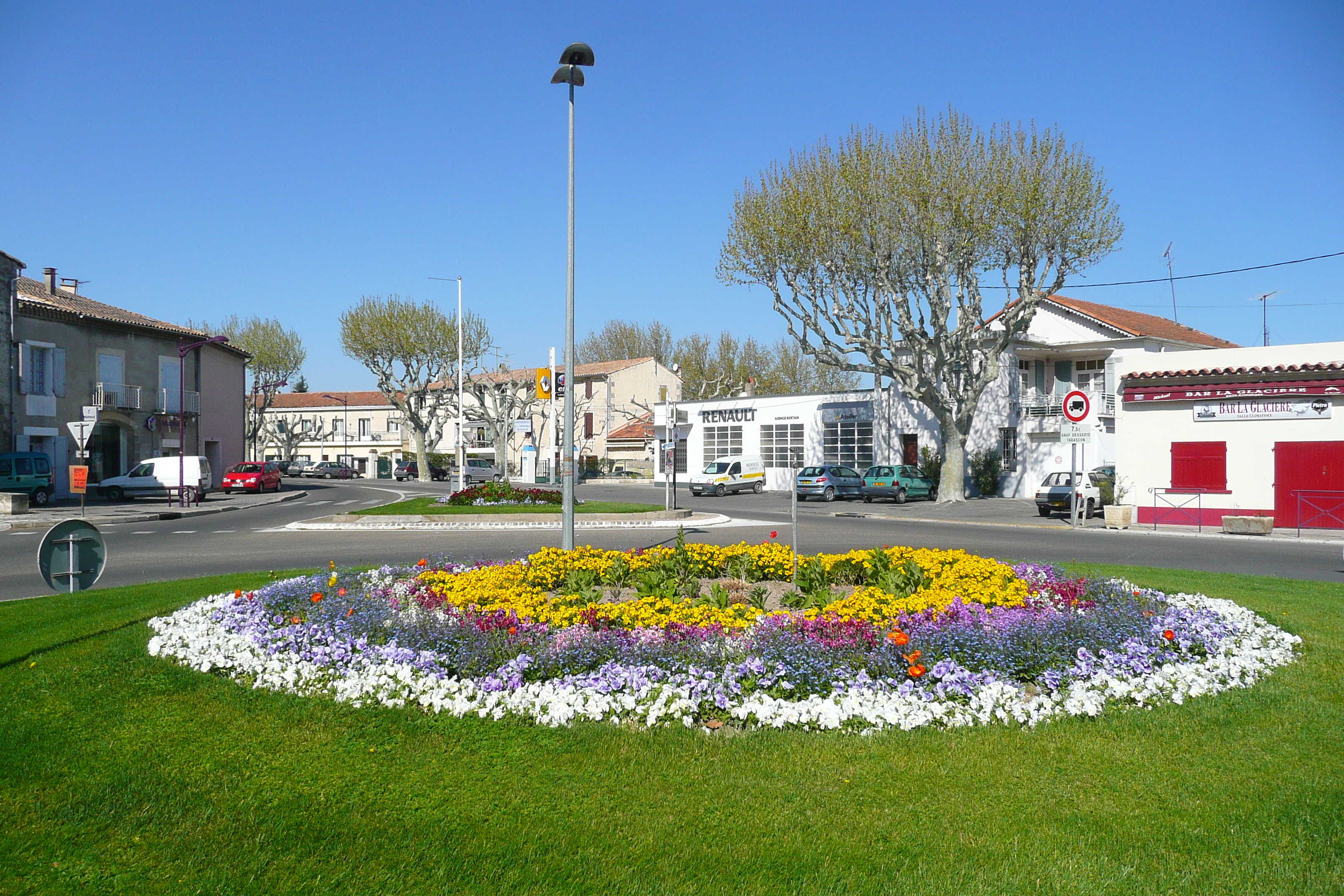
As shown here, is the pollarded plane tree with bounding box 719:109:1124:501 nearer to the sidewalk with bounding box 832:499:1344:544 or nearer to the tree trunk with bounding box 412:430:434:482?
the sidewalk with bounding box 832:499:1344:544

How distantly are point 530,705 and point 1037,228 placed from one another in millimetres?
30177

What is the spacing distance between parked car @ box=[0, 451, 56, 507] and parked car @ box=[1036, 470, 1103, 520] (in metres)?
33.9

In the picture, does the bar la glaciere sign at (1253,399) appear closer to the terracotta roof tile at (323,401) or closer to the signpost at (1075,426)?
the signpost at (1075,426)

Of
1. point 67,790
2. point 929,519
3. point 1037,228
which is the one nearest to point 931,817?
Answer: point 67,790

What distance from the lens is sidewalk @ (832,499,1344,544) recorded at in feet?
75.2

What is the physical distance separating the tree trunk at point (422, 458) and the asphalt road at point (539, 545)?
112 feet

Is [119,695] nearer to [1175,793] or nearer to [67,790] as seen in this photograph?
[67,790]

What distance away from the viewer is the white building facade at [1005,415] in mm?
42469

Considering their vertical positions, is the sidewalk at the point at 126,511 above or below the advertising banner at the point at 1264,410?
below

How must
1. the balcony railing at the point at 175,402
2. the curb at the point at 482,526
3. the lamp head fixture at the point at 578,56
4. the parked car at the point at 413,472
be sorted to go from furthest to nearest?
the parked car at the point at 413,472, the balcony railing at the point at 175,402, the curb at the point at 482,526, the lamp head fixture at the point at 578,56

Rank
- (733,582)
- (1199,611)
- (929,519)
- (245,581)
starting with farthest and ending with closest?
(929,519), (245,581), (733,582), (1199,611)

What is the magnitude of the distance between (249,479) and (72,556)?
40.0 meters

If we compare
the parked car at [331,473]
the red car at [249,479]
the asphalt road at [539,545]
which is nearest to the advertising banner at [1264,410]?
the asphalt road at [539,545]

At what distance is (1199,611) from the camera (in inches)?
336
